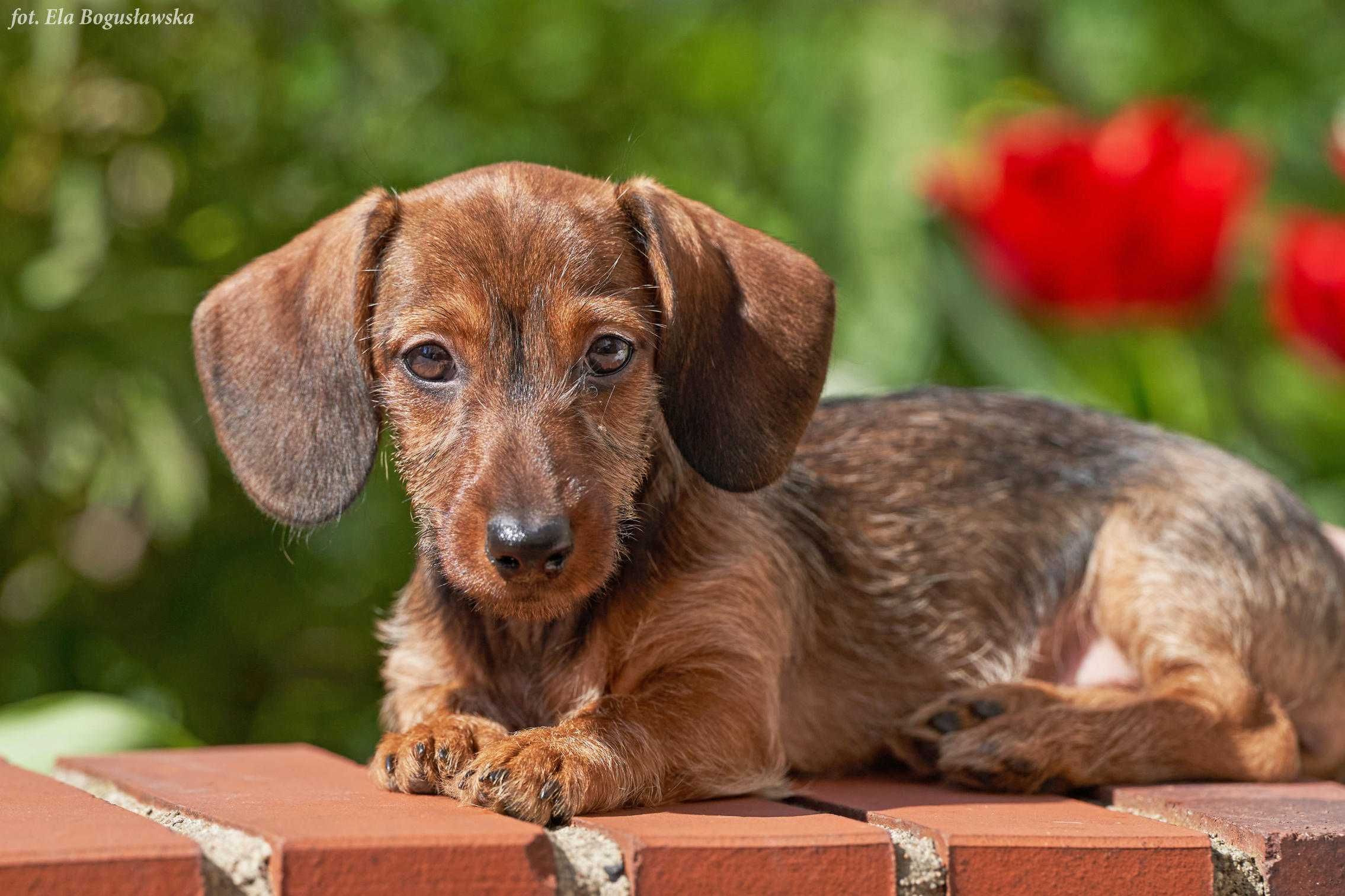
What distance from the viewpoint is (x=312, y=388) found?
10.1 feet

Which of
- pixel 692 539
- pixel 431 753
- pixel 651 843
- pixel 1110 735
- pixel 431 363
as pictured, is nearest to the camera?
pixel 651 843

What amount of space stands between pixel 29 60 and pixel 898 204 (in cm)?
334

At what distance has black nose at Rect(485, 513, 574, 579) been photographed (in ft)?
8.51

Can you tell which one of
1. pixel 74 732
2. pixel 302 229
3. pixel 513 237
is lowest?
pixel 74 732

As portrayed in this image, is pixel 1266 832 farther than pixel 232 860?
Yes

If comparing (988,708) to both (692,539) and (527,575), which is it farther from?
(527,575)

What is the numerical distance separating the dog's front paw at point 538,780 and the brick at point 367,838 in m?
0.04

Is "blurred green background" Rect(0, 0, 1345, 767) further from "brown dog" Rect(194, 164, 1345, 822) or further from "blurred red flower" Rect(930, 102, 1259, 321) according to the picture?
"brown dog" Rect(194, 164, 1345, 822)

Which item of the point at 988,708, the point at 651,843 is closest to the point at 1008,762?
the point at 988,708

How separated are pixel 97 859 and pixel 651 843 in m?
0.81

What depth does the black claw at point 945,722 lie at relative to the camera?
11.4 feet

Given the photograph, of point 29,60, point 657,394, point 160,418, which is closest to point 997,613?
point 657,394

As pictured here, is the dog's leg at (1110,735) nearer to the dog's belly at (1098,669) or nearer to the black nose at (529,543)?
the dog's belly at (1098,669)

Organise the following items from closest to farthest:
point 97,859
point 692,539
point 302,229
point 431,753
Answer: point 97,859
point 431,753
point 692,539
point 302,229
